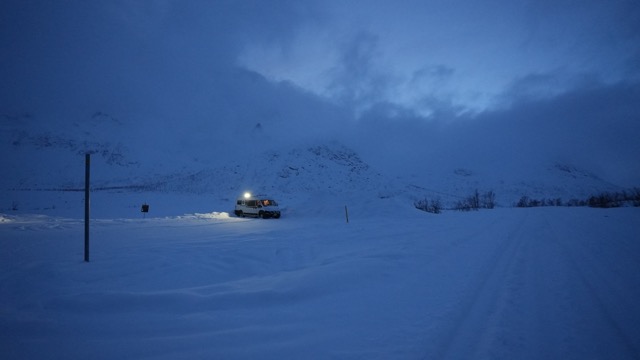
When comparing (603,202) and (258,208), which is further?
(603,202)

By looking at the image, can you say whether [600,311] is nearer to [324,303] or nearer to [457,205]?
[324,303]

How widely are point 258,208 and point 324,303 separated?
18895 mm

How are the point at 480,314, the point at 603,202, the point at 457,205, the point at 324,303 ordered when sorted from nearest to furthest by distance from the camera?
the point at 480,314
the point at 324,303
the point at 603,202
the point at 457,205

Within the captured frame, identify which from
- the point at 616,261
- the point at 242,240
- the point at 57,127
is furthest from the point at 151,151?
the point at 616,261

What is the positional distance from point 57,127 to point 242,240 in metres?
95.4

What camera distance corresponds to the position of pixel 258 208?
22438 mm

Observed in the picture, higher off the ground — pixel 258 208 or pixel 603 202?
pixel 258 208

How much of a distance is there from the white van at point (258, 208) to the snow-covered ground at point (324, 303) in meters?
14.1

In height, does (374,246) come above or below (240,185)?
below

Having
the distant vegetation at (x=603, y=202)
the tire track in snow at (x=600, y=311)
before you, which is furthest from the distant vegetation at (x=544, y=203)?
the tire track in snow at (x=600, y=311)

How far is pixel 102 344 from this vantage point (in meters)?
3.05

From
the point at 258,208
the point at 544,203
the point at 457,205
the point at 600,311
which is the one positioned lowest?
the point at 600,311

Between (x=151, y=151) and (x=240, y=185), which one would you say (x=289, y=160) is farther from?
(x=151, y=151)

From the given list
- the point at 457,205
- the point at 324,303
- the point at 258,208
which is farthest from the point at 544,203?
the point at 324,303
